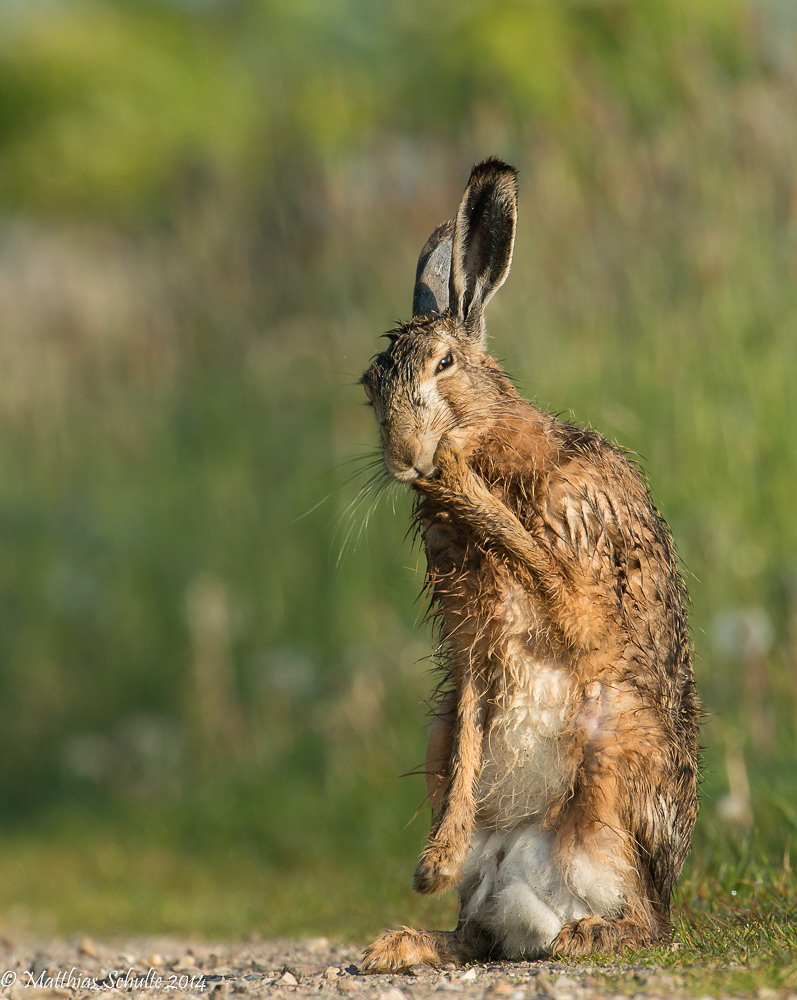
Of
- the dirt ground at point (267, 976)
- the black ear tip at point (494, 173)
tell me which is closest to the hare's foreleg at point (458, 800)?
the dirt ground at point (267, 976)

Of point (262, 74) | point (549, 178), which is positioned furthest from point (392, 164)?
point (262, 74)

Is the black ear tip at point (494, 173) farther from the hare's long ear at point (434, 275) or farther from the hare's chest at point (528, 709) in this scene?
the hare's chest at point (528, 709)

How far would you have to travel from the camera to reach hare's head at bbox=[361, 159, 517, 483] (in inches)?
169

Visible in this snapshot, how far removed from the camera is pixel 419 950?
446cm

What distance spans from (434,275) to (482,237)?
0.95 feet

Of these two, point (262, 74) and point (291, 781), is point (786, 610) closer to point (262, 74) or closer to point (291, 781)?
point (291, 781)

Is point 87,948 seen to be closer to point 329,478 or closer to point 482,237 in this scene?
point 482,237

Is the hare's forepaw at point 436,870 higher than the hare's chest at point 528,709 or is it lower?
lower

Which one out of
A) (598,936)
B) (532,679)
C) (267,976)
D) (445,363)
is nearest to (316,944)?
(267,976)

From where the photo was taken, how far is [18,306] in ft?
52.2

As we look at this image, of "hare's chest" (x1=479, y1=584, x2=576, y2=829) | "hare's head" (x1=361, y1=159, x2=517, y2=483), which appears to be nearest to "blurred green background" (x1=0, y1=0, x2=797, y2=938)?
"hare's chest" (x1=479, y1=584, x2=576, y2=829)

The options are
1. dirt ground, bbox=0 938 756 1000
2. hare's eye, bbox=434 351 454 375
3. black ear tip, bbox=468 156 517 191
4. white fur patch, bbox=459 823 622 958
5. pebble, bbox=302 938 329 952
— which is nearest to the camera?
dirt ground, bbox=0 938 756 1000

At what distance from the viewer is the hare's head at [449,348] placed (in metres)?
4.28

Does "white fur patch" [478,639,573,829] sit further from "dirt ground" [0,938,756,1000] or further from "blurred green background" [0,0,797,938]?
"blurred green background" [0,0,797,938]
